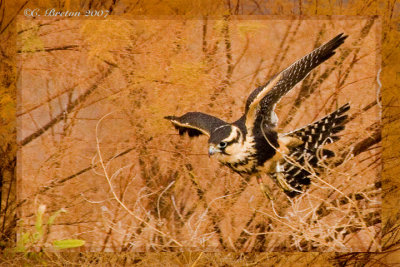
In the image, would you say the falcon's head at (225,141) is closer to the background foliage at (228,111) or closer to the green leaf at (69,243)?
the background foliage at (228,111)

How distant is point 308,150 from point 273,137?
19 centimetres

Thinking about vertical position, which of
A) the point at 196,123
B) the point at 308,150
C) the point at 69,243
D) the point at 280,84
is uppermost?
the point at 280,84

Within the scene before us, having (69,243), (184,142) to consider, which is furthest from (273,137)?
(69,243)

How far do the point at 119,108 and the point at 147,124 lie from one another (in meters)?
0.16

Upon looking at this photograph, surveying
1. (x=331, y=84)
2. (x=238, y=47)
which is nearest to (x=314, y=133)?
(x=331, y=84)

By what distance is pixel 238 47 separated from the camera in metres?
2.59

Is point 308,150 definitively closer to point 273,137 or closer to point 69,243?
point 273,137

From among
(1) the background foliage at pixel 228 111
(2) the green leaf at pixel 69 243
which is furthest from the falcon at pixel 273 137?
(2) the green leaf at pixel 69 243

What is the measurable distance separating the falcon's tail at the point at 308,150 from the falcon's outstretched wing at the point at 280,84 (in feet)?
0.57

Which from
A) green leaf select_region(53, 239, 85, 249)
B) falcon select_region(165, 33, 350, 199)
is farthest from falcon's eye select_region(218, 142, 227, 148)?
green leaf select_region(53, 239, 85, 249)

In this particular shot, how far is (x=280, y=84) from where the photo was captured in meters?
2.49

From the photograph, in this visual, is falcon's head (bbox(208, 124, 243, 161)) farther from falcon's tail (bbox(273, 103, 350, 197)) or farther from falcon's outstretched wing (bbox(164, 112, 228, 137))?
falcon's tail (bbox(273, 103, 350, 197))

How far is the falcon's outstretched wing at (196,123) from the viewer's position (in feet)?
8.33

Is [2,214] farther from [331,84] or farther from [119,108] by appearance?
[331,84]
